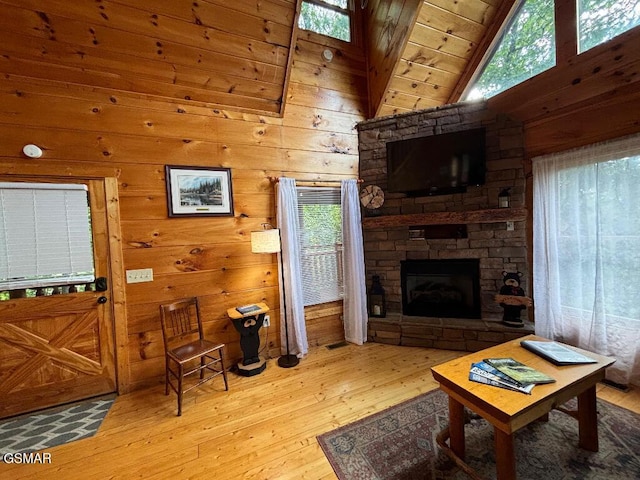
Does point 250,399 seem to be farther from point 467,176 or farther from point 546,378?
point 467,176

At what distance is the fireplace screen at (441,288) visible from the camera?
10.5 feet

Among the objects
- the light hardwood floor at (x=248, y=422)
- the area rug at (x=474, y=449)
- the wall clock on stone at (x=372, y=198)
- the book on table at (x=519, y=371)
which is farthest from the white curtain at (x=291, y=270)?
the book on table at (x=519, y=371)

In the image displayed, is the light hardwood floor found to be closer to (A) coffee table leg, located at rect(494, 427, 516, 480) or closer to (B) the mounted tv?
(A) coffee table leg, located at rect(494, 427, 516, 480)

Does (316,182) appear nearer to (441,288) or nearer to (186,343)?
(441,288)

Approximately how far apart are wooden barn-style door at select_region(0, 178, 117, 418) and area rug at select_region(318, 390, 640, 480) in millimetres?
2148

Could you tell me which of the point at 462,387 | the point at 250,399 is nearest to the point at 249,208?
the point at 250,399

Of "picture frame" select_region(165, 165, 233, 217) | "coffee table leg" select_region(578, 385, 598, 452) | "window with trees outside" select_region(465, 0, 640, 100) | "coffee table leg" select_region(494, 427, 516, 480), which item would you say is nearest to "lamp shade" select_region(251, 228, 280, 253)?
"picture frame" select_region(165, 165, 233, 217)

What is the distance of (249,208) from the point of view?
294cm

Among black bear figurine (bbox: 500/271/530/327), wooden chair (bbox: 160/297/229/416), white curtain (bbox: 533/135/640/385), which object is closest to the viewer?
white curtain (bbox: 533/135/640/385)

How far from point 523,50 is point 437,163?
4.87 ft

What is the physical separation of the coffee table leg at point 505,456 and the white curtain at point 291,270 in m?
2.01

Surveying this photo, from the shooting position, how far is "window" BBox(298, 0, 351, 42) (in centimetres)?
324

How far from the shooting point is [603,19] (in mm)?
2277

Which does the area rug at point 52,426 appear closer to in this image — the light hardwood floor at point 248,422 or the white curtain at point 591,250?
the light hardwood floor at point 248,422
